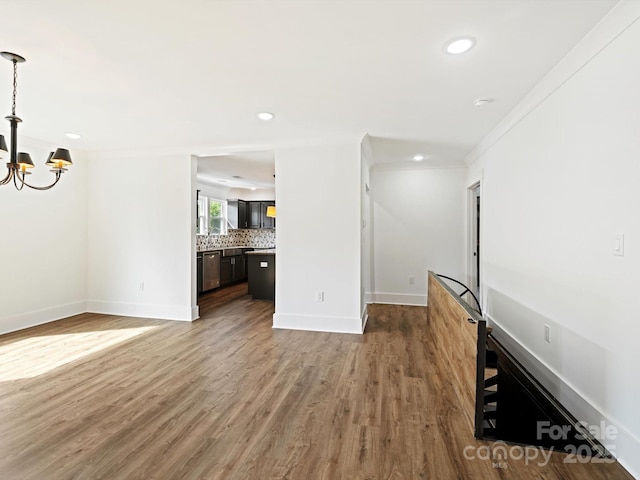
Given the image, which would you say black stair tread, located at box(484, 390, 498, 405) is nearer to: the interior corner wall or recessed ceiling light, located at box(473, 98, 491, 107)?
recessed ceiling light, located at box(473, 98, 491, 107)

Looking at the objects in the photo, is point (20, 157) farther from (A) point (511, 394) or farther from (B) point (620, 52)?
(A) point (511, 394)

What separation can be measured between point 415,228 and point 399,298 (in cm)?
130

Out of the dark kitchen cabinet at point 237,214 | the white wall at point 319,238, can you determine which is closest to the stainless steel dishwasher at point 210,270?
the dark kitchen cabinet at point 237,214

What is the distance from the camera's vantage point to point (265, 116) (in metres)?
3.28

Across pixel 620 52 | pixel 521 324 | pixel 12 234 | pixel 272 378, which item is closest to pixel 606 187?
pixel 620 52

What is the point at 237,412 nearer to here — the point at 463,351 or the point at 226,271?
the point at 463,351

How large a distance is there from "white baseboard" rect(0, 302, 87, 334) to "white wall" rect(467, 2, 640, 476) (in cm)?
598

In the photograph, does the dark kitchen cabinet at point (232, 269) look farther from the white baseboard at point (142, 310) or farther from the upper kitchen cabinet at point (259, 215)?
the white baseboard at point (142, 310)

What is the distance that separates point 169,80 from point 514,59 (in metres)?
2.63

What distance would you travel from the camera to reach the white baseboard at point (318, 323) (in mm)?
3990

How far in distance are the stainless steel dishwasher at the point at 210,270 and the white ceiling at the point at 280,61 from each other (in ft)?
10.8

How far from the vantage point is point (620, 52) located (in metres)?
1.72

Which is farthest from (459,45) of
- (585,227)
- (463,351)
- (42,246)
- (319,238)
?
(42,246)

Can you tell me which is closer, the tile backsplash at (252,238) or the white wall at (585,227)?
the white wall at (585,227)
